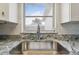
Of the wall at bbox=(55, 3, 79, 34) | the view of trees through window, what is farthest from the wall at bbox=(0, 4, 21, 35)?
the wall at bbox=(55, 3, 79, 34)

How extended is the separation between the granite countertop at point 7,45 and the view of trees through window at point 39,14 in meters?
0.16

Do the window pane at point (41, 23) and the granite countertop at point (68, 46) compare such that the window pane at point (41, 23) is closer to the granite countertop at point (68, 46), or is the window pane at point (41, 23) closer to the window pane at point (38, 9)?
the window pane at point (38, 9)

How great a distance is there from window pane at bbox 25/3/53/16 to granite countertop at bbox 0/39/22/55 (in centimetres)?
26

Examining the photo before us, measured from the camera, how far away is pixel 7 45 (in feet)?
3.94

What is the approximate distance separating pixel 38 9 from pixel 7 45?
0.41 m

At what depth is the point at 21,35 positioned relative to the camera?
3.96ft

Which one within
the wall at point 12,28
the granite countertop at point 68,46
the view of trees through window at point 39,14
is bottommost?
the granite countertop at point 68,46

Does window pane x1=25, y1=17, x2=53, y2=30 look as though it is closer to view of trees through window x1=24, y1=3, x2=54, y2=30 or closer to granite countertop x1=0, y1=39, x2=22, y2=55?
view of trees through window x1=24, y1=3, x2=54, y2=30

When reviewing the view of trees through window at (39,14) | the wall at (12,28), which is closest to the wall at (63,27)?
the view of trees through window at (39,14)

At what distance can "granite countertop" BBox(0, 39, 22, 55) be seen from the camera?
119 centimetres

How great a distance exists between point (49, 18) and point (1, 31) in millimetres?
430

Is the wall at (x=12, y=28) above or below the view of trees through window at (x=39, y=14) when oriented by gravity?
below

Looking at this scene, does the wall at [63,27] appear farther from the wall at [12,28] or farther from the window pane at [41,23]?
the wall at [12,28]

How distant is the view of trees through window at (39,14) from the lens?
3.99ft
